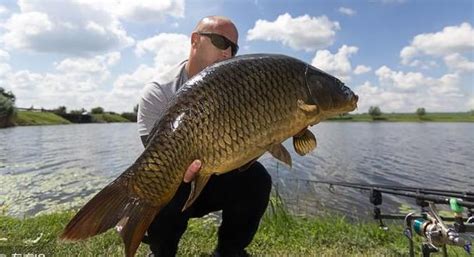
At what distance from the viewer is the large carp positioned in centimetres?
176

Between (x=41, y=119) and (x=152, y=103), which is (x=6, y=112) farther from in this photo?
(x=152, y=103)

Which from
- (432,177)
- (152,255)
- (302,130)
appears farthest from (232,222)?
(432,177)

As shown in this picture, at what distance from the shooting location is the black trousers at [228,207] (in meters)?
2.62

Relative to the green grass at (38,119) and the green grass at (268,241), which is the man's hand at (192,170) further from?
the green grass at (38,119)

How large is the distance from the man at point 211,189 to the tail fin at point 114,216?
30.0 inches

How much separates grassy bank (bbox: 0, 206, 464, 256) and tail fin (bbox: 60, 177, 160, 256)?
1.22m

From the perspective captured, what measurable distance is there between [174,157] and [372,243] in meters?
2.46

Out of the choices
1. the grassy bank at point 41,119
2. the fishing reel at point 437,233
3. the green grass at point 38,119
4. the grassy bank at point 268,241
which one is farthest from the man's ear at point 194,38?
the green grass at point 38,119

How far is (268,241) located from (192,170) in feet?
6.46

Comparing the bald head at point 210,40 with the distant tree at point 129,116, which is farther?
the distant tree at point 129,116

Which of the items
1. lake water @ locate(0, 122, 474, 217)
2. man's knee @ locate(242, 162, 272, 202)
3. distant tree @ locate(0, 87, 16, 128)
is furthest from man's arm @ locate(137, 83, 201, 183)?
distant tree @ locate(0, 87, 16, 128)

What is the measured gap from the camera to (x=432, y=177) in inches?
507

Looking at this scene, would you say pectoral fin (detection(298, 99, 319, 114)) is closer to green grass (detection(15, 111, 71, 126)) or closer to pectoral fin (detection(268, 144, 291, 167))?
pectoral fin (detection(268, 144, 291, 167))

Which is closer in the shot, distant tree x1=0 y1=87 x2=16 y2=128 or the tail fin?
the tail fin
